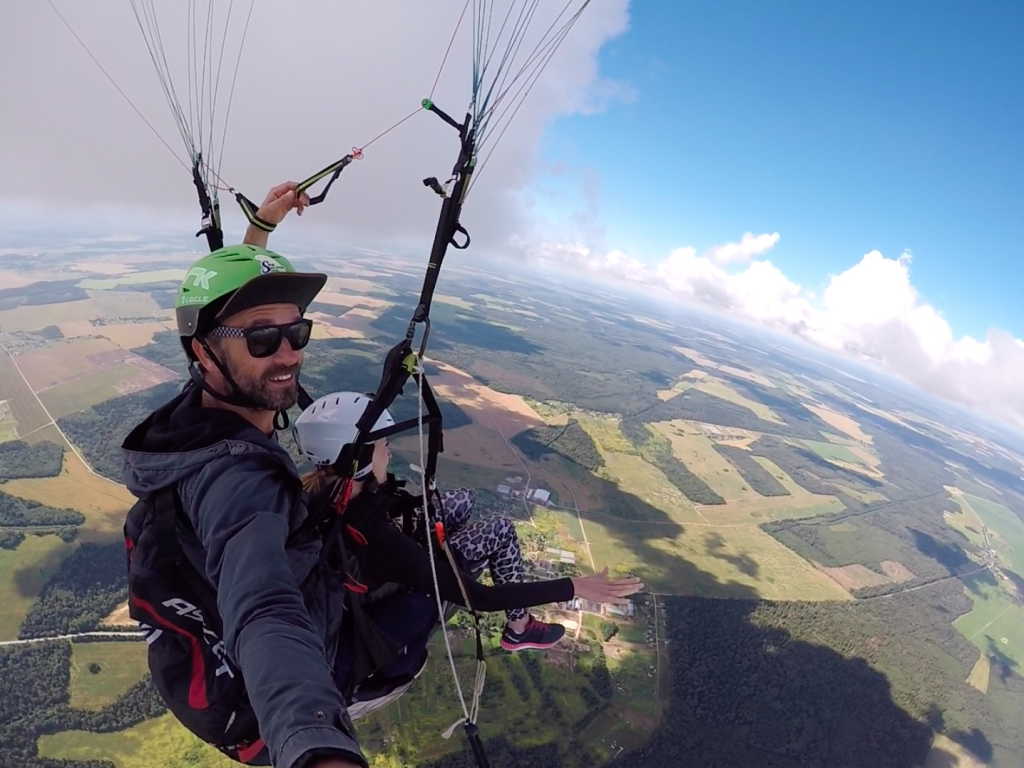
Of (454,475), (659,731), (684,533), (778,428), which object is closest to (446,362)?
(454,475)

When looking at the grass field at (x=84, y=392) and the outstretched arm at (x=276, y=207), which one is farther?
the grass field at (x=84, y=392)

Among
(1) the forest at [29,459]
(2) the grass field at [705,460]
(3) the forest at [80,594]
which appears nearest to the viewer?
(3) the forest at [80,594]

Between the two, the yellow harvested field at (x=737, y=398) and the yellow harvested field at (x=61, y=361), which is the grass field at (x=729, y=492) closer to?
→ the yellow harvested field at (x=737, y=398)

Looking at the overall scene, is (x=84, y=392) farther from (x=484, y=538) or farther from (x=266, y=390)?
(x=266, y=390)

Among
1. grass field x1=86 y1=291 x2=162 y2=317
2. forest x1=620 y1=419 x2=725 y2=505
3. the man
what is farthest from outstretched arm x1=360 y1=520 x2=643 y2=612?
grass field x1=86 y1=291 x2=162 y2=317

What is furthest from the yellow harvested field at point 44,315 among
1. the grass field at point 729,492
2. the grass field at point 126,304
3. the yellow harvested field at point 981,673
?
the yellow harvested field at point 981,673

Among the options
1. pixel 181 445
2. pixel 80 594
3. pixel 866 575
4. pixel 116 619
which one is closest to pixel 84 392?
pixel 80 594
